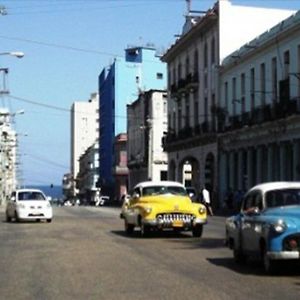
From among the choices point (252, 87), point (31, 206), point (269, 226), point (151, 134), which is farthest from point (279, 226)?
point (151, 134)

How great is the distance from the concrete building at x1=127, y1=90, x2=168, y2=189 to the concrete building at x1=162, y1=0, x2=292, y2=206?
45.9 ft

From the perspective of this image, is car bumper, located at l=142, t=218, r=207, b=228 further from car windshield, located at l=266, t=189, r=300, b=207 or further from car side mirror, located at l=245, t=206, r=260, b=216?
car windshield, located at l=266, t=189, r=300, b=207

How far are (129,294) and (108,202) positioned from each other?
345ft

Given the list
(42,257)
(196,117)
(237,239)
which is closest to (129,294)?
(237,239)

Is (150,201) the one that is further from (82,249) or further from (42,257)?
(42,257)

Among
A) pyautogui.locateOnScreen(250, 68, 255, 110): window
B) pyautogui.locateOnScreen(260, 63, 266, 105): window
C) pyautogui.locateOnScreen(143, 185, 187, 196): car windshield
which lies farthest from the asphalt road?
pyautogui.locateOnScreen(250, 68, 255, 110): window

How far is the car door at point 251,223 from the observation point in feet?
49.6

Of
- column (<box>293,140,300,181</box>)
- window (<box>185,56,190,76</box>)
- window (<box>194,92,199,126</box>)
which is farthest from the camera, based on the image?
window (<box>185,56,190,76</box>)

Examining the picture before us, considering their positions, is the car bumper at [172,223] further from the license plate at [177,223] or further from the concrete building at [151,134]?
the concrete building at [151,134]

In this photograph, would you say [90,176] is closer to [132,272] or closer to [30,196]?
[30,196]

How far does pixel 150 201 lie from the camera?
2528cm

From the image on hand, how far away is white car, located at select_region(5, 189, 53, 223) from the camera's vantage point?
36.1 m

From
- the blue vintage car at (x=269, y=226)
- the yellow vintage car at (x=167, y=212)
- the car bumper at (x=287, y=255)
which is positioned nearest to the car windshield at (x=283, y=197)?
the blue vintage car at (x=269, y=226)

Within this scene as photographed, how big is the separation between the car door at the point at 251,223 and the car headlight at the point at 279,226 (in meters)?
0.71
